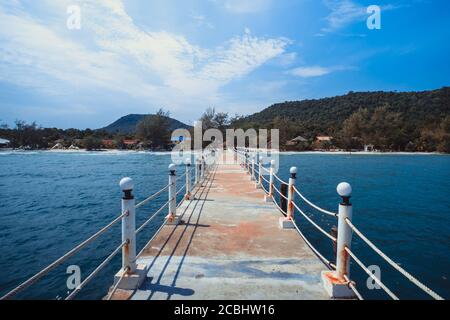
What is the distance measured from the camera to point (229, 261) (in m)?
3.86

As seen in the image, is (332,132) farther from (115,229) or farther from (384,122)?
(115,229)

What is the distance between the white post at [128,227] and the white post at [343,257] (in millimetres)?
2150

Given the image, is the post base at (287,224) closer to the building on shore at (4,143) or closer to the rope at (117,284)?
the rope at (117,284)

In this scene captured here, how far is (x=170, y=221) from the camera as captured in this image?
18.3 ft

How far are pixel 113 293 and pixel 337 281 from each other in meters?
2.32

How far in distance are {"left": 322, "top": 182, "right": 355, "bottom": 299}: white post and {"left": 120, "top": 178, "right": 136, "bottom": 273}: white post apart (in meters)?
2.15

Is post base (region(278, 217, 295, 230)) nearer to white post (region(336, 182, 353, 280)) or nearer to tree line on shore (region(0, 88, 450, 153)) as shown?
white post (region(336, 182, 353, 280))

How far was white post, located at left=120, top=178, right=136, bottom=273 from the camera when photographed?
10.4 ft

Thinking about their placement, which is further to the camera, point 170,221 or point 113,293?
point 170,221

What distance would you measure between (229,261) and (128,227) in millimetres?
1446

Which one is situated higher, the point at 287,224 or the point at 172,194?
the point at 172,194

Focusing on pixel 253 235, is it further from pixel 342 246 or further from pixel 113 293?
pixel 113 293

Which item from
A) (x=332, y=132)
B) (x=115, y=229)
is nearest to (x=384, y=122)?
(x=332, y=132)
